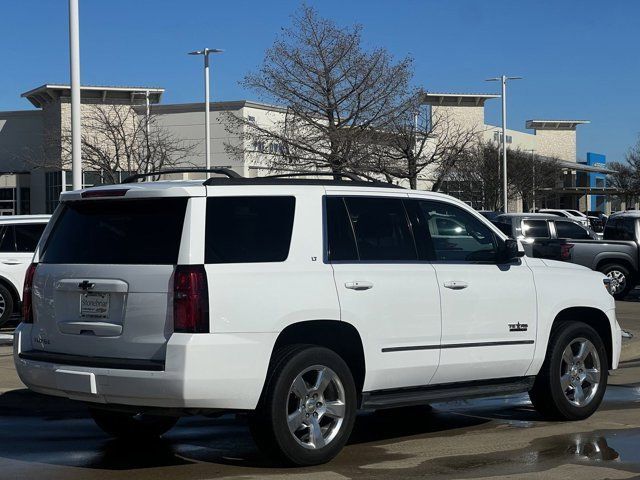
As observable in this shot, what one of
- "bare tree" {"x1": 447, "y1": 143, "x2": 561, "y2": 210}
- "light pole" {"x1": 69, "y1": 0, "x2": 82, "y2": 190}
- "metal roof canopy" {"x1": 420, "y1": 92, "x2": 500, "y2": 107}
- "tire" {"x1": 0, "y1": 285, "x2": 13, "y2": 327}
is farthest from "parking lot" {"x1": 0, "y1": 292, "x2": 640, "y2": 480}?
"metal roof canopy" {"x1": 420, "y1": 92, "x2": 500, "y2": 107}

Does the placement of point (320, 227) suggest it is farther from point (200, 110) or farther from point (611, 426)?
point (200, 110)

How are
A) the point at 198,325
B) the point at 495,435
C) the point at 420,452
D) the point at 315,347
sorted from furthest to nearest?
the point at 495,435
the point at 420,452
the point at 315,347
the point at 198,325

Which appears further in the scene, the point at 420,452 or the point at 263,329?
the point at 420,452

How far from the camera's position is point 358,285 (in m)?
7.15

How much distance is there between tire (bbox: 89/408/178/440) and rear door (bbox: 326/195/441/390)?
1897 mm

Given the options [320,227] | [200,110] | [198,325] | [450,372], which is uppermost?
[200,110]

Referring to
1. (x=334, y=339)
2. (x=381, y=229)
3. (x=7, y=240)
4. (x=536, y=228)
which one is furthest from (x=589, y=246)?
(x=334, y=339)

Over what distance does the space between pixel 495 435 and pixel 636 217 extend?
15.7m

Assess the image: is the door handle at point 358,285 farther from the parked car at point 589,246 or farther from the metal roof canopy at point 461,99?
the metal roof canopy at point 461,99

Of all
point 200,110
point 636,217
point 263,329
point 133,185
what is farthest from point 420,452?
point 200,110

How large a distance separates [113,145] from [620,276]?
28659 mm

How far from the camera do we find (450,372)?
303 inches

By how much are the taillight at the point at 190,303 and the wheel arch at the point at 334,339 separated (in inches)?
25.9

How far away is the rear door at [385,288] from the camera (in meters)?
7.17
